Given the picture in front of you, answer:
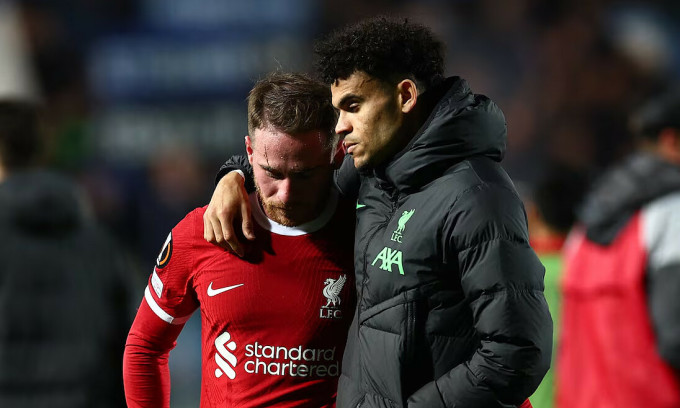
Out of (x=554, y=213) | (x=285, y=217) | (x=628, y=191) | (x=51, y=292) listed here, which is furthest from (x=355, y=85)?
(x=554, y=213)

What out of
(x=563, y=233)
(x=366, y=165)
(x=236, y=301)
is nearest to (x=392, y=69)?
(x=366, y=165)

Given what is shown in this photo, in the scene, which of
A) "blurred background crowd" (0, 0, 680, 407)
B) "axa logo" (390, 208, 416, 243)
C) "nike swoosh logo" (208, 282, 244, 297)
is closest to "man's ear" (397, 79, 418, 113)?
"axa logo" (390, 208, 416, 243)

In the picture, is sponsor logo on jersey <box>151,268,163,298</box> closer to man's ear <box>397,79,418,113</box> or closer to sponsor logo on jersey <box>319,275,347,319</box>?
sponsor logo on jersey <box>319,275,347,319</box>

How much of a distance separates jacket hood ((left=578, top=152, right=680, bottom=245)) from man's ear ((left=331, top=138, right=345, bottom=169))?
1.54m

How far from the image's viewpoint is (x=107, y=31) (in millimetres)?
8641

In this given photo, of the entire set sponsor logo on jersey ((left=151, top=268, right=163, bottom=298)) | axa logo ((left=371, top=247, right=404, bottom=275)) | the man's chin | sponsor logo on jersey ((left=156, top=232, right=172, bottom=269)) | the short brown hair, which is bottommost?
sponsor logo on jersey ((left=151, top=268, right=163, bottom=298))

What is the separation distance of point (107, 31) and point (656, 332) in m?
6.13

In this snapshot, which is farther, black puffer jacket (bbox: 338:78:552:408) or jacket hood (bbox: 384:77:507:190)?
jacket hood (bbox: 384:77:507:190)

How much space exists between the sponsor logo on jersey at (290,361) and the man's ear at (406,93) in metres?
0.70

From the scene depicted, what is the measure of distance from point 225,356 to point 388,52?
37.1 inches

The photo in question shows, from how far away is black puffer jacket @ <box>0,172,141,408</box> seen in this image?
149 inches

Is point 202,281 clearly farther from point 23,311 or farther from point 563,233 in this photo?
point 563,233

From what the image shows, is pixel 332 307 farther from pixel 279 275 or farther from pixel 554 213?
pixel 554 213

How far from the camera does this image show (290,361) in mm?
2645
